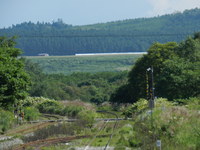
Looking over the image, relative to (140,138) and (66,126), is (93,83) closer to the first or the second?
(66,126)

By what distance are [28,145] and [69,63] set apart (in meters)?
173

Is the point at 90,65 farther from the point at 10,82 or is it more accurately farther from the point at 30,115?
the point at 10,82

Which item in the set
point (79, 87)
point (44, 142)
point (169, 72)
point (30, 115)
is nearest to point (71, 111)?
point (30, 115)

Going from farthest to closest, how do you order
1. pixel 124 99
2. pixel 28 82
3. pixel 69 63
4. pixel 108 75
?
pixel 69 63 → pixel 108 75 → pixel 124 99 → pixel 28 82

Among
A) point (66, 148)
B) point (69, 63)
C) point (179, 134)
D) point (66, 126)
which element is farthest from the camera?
point (69, 63)

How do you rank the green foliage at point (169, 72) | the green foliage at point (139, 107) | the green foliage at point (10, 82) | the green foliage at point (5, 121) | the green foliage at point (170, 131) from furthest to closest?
the green foliage at point (169, 72)
the green foliage at point (139, 107)
the green foliage at point (5, 121)
the green foliage at point (10, 82)
the green foliage at point (170, 131)

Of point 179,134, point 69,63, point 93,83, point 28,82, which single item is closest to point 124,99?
point 28,82

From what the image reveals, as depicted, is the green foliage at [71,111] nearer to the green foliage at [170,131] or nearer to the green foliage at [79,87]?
the green foliage at [79,87]

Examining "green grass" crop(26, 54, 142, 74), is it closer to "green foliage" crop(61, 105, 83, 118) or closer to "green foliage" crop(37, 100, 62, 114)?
"green foliage" crop(37, 100, 62, 114)

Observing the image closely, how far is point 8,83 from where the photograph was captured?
3625 cm

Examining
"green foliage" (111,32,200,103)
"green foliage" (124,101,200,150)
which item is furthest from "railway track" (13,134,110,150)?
"green foliage" (111,32,200,103)

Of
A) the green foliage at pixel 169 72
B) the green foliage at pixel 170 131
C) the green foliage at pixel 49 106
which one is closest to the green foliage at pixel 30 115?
the green foliage at pixel 49 106

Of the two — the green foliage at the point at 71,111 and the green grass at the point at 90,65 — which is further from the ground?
the green foliage at the point at 71,111

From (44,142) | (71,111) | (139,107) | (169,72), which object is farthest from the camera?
(71,111)
